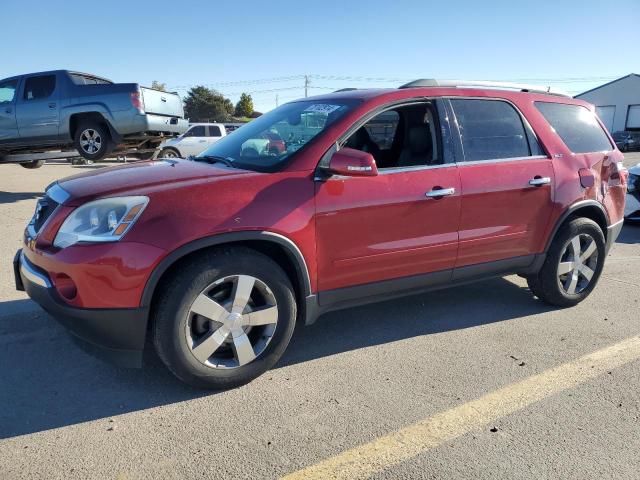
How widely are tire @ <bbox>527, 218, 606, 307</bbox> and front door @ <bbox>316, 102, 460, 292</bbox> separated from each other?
3.57ft

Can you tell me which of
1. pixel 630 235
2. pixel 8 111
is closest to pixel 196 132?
pixel 8 111

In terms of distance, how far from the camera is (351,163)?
9.47 ft

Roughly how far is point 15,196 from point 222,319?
28.4 feet

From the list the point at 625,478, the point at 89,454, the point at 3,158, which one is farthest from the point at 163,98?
the point at 625,478

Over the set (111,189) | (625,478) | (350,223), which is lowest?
(625,478)

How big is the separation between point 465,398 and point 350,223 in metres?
1.22

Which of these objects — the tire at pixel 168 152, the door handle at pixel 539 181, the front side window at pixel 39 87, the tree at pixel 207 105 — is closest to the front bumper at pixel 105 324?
the door handle at pixel 539 181

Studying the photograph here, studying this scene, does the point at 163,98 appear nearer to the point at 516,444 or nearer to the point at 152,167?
the point at 152,167

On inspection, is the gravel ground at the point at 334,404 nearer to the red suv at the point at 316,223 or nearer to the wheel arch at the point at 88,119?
the red suv at the point at 316,223

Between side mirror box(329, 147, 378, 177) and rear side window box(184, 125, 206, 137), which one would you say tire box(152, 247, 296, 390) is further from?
rear side window box(184, 125, 206, 137)

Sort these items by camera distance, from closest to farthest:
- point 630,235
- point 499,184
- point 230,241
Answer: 1. point 230,241
2. point 499,184
3. point 630,235

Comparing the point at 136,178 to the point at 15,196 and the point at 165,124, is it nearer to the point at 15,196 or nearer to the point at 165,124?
the point at 165,124

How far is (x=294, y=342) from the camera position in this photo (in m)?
3.54

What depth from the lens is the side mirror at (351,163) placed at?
9.48 ft
